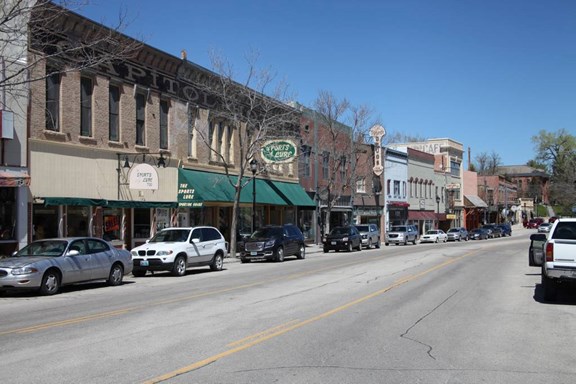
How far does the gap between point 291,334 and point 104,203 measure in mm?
16635

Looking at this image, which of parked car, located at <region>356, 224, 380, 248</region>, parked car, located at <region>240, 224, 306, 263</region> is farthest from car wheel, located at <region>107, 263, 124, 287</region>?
parked car, located at <region>356, 224, 380, 248</region>

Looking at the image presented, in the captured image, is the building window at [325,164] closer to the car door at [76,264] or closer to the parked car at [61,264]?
the parked car at [61,264]

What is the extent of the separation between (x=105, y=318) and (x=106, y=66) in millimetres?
16691

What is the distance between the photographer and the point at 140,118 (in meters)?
28.0

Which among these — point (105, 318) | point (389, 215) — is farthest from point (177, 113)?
point (389, 215)

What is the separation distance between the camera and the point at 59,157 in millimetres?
22922

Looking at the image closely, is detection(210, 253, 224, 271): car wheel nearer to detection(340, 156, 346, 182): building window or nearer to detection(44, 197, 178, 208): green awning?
detection(44, 197, 178, 208): green awning

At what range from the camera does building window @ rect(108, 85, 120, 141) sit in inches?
1024

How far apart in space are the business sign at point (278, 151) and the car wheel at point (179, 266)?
1377cm

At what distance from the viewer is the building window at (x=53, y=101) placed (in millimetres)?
22688

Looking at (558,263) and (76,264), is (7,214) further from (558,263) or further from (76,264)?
(558,263)

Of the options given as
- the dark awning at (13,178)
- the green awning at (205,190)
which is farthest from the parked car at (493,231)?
the dark awning at (13,178)

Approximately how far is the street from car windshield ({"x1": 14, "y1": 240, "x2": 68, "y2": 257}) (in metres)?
1.17

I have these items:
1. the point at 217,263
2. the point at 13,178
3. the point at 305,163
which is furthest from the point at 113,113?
the point at 305,163
